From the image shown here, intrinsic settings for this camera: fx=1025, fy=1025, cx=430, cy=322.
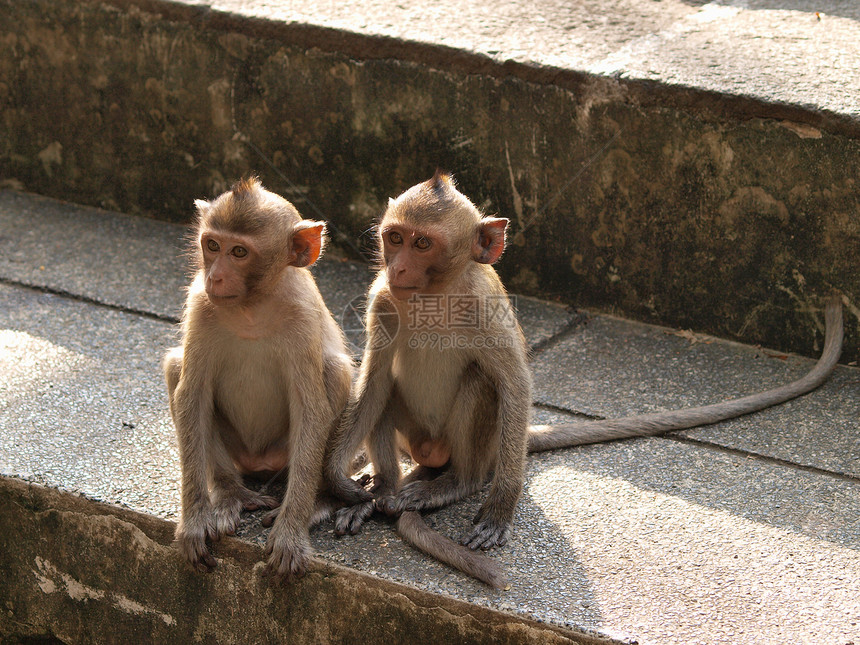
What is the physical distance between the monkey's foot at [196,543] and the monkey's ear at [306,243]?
2.77 ft

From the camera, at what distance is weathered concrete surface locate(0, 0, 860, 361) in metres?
4.36

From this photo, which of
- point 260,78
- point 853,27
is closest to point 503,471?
point 260,78

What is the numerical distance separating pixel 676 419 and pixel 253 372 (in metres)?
1.66

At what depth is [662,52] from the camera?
472 cm

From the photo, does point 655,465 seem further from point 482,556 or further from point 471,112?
point 471,112

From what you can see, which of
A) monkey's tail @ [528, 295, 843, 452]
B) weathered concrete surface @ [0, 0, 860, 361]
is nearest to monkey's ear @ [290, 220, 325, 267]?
monkey's tail @ [528, 295, 843, 452]

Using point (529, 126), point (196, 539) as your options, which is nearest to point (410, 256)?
point (196, 539)

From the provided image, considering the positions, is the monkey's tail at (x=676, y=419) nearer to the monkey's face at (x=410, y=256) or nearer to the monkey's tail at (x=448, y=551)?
the monkey's tail at (x=448, y=551)

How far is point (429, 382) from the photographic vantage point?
343 centimetres

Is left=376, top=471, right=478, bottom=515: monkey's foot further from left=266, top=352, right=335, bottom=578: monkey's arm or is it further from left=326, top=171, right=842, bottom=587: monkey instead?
left=266, top=352, right=335, bottom=578: monkey's arm

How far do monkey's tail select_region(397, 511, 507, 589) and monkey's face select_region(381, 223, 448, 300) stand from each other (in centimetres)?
70

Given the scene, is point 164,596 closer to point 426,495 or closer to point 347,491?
point 347,491

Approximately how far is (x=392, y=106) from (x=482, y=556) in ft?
8.73

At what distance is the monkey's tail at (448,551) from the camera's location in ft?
9.57
